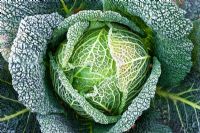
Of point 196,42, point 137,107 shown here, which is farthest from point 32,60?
point 196,42

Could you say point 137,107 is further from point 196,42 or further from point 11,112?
point 11,112

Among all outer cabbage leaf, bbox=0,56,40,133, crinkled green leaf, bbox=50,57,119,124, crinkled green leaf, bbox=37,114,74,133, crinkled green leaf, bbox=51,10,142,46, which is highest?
crinkled green leaf, bbox=51,10,142,46

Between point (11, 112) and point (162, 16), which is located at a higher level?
point (162, 16)

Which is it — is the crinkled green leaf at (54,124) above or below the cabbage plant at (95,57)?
below

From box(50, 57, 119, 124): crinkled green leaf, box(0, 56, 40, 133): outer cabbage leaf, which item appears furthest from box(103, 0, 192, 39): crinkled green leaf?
box(0, 56, 40, 133): outer cabbage leaf

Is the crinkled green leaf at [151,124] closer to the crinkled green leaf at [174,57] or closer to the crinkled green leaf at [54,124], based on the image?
the crinkled green leaf at [174,57]

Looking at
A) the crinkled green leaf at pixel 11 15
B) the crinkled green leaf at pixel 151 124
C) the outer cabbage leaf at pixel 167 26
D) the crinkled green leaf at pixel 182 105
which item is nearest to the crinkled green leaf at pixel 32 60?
the crinkled green leaf at pixel 11 15

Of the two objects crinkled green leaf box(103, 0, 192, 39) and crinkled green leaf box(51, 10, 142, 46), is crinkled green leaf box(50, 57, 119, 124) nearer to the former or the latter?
crinkled green leaf box(51, 10, 142, 46)
